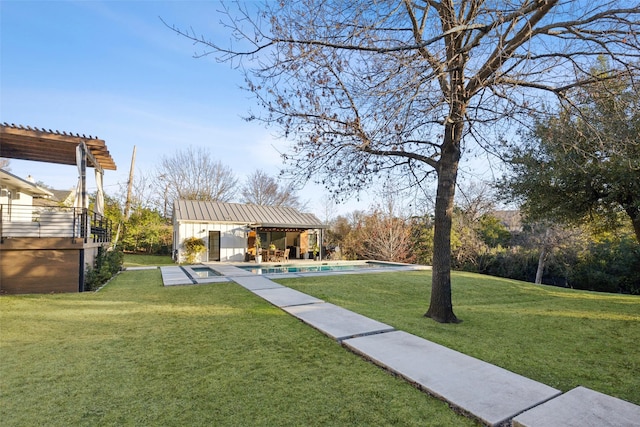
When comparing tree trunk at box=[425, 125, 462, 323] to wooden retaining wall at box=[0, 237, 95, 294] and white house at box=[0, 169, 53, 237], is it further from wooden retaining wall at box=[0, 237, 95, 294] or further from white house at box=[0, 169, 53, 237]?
white house at box=[0, 169, 53, 237]

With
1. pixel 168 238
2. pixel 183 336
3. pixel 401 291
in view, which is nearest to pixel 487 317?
pixel 401 291

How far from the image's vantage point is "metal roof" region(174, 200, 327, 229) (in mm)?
19766

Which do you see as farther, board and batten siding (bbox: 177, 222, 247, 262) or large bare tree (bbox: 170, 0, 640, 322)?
board and batten siding (bbox: 177, 222, 247, 262)

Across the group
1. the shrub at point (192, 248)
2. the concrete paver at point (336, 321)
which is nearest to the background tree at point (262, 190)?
the shrub at point (192, 248)

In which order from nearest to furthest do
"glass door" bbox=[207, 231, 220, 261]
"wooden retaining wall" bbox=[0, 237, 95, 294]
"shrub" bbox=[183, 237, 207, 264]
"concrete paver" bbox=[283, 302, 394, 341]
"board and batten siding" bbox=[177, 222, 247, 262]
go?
"concrete paver" bbox=[283, 302, 394, 341]
"wooden retaining wall" bbox=[0, 237, 95, 294]
"shrub" bbox=[183, 237, 207, 264]
"board and batten siding" bbox=[177, 222, 247, 262]
"glass door" bbox=[207, 231, 220, 261]

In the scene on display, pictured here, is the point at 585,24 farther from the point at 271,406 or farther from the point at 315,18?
the point at 271,406

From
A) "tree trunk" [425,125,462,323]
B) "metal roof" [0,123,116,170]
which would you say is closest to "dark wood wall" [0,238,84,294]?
"metal roof" [0,123,116,170]

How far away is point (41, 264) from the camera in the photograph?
27.3ft

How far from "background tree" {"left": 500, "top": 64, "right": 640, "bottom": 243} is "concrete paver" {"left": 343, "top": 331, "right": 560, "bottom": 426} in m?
3.91

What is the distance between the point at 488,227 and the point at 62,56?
21.7 meters

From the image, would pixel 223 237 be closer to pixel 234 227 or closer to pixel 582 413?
pixel 234 227

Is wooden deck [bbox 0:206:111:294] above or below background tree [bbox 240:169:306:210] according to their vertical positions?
below

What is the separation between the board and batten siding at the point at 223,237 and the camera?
62.2ft

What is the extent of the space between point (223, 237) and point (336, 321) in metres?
15.8
